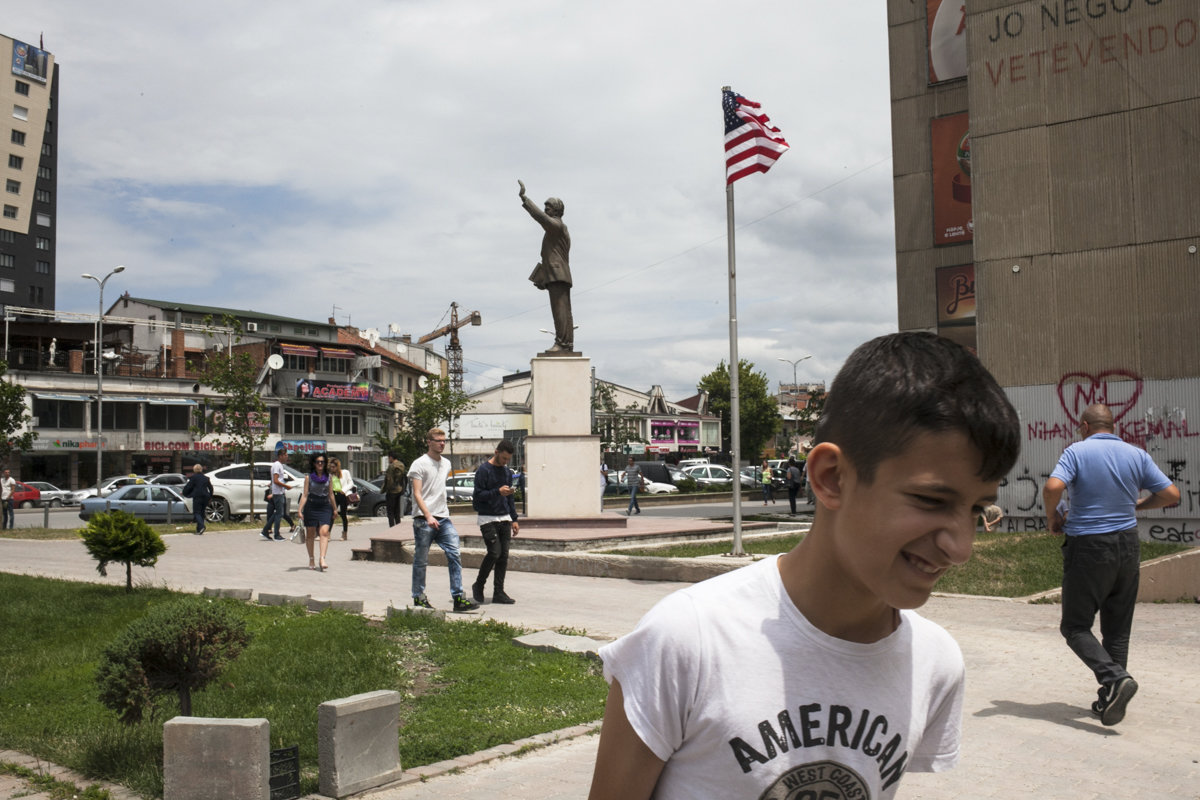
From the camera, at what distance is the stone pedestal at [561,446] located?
1872 cm

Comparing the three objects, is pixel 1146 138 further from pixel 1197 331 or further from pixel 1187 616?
pixel 1187 616

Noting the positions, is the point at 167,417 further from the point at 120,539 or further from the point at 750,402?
the point at 120,539

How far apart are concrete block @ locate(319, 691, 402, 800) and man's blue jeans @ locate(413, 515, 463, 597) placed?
5500mm

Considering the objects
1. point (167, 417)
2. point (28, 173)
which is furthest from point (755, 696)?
point (28, 173)

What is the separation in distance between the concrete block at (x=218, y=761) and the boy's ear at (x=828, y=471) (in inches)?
155

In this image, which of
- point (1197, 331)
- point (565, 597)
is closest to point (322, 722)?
→ point (565, 597)

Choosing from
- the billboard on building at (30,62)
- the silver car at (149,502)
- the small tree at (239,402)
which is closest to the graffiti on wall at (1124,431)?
the small tree at (239,402)

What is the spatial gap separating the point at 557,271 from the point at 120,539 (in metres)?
10.4

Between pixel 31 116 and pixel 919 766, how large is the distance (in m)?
98.8

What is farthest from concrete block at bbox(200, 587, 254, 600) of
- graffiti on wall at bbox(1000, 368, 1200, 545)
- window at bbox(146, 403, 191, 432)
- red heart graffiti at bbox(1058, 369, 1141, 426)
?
window at bbox(146, 403, 191, 432)

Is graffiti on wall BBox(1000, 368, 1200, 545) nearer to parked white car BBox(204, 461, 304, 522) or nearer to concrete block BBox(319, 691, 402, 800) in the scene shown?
concrete block BBox(319, 691, 402, 800)

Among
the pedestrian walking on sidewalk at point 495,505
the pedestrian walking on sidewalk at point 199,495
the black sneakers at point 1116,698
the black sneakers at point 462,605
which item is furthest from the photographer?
the pedestrian walking on sidewalk at point 199,495

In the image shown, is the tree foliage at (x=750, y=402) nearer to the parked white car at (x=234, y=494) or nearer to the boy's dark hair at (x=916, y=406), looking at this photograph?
the parked white car at (x=234, y=494)

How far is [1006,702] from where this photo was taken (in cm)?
684
